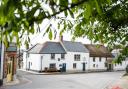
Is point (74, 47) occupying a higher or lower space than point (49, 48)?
higher

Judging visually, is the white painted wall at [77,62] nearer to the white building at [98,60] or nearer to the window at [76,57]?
the window at [76,57]

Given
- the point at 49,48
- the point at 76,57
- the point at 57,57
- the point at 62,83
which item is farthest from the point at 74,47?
the point at 62,83

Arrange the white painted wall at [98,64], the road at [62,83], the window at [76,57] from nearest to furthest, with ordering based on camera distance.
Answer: the road at [62,83] → the window at [76,57] → the white painted wall at [98,64]

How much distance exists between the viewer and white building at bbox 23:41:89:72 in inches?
2685

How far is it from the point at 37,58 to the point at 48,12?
6671 cm

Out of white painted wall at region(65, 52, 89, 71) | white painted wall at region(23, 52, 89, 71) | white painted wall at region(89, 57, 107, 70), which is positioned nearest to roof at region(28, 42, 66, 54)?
white painted wall at region(23, 52, 89, 71)

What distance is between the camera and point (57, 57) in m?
69.6

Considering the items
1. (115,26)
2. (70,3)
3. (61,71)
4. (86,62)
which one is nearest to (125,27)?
(115,26)

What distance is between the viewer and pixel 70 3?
3.11m

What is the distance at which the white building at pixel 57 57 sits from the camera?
68188mm

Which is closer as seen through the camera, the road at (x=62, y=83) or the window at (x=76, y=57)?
the road at (x=62, y=83)

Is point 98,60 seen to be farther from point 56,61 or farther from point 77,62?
point 56,61

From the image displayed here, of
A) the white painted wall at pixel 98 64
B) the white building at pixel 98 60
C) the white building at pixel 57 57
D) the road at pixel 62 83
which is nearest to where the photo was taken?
the road at pixel 62 83

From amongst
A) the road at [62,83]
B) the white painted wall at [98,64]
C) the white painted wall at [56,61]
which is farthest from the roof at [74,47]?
the road at [62,83]
